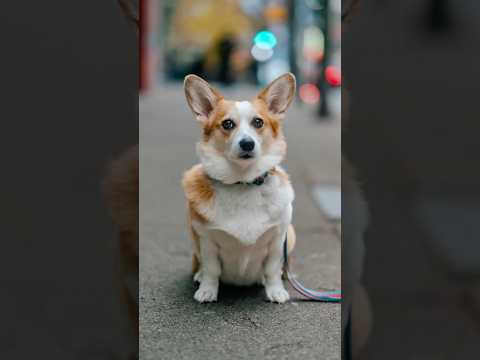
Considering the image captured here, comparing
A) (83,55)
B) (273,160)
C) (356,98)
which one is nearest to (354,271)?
(356,98)

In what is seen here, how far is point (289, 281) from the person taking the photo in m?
3.48

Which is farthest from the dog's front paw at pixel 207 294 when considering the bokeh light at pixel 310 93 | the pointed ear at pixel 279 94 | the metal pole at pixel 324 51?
the bokeh light at pixel 310 93

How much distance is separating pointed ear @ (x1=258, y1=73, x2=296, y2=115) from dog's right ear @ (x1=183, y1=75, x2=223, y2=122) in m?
0.25

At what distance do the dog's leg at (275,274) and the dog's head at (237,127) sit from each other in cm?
43

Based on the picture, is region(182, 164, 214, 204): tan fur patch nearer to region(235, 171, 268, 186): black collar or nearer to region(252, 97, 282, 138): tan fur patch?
region(235, 171, 268, 186): black collar

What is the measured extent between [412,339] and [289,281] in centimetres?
112

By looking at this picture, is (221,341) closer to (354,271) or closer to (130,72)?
(354,271)

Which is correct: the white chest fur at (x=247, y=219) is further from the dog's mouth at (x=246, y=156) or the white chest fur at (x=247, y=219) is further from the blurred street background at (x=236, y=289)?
the blurred street background at (x=236, y=289)

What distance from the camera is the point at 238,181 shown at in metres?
3.17

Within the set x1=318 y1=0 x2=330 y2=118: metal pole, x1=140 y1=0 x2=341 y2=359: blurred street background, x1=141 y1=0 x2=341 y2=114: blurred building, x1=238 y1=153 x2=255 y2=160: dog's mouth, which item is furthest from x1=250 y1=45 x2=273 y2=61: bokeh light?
x1=238 y1=153 x2=255 y2=160: dog's mouth

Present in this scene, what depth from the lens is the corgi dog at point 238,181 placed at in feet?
10.2

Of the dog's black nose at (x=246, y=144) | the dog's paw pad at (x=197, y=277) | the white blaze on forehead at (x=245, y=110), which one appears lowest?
the dog's paw pad at (x=197, y=277)

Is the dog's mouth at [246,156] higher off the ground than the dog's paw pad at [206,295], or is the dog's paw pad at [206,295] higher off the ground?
the dog's mouth at [246,156]

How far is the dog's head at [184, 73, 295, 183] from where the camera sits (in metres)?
3.10
